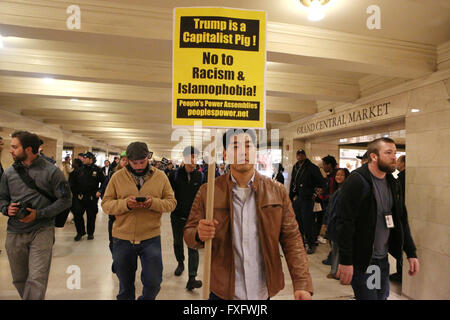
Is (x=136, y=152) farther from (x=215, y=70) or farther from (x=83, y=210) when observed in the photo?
(x=83, y=210)

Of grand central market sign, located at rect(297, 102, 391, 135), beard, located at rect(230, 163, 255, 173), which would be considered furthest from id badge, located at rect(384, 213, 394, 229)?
grand central market sign, located at rect(297, 102, 391, 135)

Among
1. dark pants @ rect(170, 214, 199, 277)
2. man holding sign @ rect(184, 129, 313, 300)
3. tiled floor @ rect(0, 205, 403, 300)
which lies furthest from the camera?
dark pants @ rect(170, 214, 199, 277)

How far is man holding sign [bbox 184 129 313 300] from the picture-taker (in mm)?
1619

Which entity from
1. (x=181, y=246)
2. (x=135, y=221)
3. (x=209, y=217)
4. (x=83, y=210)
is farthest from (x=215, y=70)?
(x=83, y=210)

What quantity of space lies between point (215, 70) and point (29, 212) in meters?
2.20

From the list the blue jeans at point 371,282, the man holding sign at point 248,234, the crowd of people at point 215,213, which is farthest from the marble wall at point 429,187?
the man holding sign at point 248,234

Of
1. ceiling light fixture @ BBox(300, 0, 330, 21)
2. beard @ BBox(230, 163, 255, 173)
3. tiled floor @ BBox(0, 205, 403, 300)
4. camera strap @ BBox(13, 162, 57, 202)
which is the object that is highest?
ceiling light fixture @ BBox(300, 0, 330, 21)

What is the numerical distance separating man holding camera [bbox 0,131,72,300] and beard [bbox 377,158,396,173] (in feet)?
9.96

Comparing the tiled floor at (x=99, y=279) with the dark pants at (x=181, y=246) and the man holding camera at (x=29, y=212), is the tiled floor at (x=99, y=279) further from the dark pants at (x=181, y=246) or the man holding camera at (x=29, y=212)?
the man holding camera at (x=29, y=212)

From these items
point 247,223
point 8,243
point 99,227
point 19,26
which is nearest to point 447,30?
point 247,223

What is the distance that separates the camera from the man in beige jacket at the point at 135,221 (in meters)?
2.54

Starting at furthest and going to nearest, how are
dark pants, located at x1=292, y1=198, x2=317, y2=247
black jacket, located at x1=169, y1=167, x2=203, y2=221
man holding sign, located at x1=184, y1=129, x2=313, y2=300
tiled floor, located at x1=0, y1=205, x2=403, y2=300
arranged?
dark pants, located at x1=292, y1=198, x2=317, y2=247 < black jacket, located at x1=169, y1=167, x2=203, y2=221 < tiled floor, located at x1=0, y1=205, x2=403, y2=300 < man holding sign, located at x1=184, y1=129, x2=313, y2=300

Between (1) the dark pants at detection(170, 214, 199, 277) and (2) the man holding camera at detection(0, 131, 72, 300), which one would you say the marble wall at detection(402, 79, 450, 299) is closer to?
(1) the dark pants at detection(170, 214, 199, 277)

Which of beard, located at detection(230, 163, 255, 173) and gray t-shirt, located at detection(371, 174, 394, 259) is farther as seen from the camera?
gray t-shirt, located at detection(371, 174, 394, 259)
